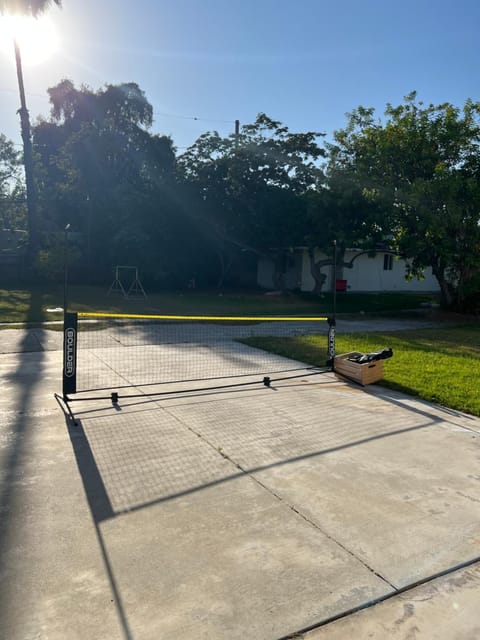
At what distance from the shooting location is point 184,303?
2236 centimetres

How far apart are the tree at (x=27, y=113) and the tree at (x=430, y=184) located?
16.8m

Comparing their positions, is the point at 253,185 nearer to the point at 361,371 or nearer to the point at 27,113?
the point at 27,113

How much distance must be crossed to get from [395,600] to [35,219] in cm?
2920

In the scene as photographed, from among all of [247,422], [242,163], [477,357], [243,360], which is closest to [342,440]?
[247,422]

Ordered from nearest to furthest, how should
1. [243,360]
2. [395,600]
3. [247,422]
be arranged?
[395,600] < [247,422] < [243,360]

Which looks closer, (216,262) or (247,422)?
(247,422)

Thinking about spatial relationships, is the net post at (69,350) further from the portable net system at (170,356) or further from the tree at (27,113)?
the tree at (27,113)

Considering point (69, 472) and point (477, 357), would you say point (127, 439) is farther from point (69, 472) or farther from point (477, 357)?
point (477, 357)

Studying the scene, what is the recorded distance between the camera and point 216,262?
31406mm

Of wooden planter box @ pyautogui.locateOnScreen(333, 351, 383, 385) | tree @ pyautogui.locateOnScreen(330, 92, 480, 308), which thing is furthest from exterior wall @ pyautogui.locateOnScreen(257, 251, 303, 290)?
wooden planter box @ pyautogui.locateOnScreen(333, 351, 383, 385)

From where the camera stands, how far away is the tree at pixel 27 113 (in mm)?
22672

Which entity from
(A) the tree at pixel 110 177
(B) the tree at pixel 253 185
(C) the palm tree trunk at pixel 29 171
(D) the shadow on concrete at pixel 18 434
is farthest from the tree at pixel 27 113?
(D) the shadow on concrete at pixel 18 434

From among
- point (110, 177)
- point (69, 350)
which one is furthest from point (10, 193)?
point (69, 350)

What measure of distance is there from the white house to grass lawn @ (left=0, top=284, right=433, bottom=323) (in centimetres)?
276
